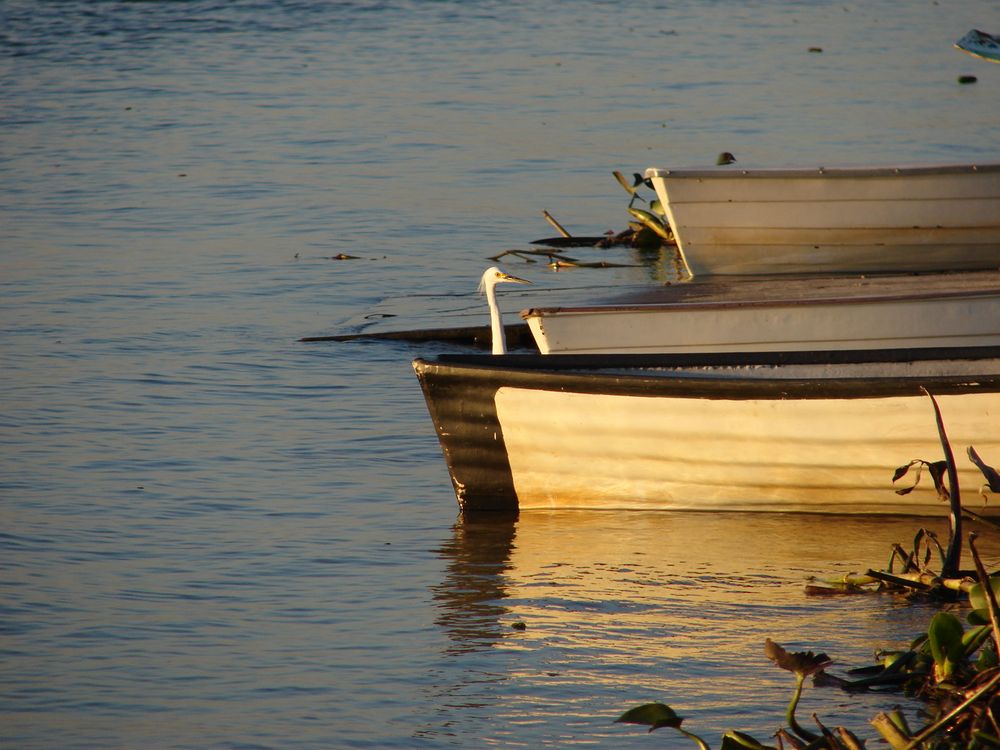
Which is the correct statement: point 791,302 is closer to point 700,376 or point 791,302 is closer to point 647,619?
point 700,376

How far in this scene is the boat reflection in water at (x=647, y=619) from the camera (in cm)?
480

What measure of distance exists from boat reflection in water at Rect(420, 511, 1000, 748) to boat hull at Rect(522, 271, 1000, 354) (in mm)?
1400

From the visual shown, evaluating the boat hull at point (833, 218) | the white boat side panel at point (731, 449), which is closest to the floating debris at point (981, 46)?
the boat hull at point (833, 218)

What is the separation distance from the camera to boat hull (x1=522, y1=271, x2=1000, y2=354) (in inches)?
314

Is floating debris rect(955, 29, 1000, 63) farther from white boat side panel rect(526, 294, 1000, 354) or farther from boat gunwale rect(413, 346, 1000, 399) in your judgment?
boat gunwale rect(413, 346, 1000, 399)

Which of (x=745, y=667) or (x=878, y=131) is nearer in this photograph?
(x=745, y=667)

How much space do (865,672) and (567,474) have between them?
7.13ft

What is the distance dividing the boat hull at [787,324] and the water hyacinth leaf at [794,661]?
4029mm

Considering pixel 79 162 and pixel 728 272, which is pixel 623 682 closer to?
pixel 728 272

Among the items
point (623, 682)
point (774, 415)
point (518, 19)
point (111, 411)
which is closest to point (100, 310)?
point (111, 411)

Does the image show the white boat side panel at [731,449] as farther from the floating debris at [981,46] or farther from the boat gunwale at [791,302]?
the floating debris at [981,46]

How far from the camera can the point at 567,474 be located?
6.79 m

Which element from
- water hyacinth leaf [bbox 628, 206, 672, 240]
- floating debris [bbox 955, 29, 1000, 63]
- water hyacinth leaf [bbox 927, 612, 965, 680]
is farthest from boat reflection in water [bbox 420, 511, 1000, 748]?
floating debris [bbox 955, 29, 1000, 63]

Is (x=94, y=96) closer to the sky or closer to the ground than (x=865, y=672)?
closer to the ground
